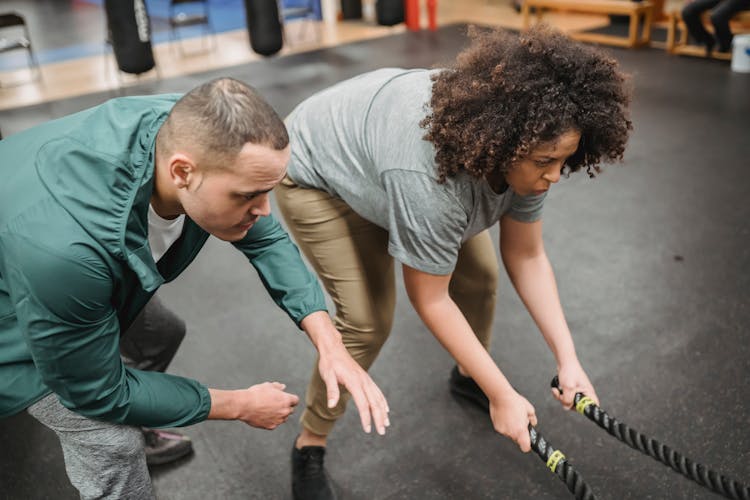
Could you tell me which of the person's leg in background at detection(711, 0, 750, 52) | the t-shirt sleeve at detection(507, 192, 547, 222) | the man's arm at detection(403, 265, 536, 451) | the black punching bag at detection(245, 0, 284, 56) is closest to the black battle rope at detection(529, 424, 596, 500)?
the man's arm at detection(403, 265, 536, 451)

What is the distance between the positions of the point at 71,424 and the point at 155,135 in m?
0.52

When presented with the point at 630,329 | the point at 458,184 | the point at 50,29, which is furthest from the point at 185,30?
the point at 458,184

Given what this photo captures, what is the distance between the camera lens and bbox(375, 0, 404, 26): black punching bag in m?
6.06

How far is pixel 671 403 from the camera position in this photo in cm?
213

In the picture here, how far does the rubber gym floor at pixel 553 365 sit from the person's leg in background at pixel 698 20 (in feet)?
6.99

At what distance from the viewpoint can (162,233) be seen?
138cm

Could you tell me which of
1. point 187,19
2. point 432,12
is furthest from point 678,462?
point 432,12

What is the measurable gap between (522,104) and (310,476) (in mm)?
1111

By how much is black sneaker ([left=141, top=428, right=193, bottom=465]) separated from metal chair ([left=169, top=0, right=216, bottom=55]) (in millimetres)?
5199

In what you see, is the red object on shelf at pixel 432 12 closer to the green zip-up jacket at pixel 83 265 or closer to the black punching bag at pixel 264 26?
the black punching bag at pixel 264 26

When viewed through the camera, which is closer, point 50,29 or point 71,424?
point 71,424

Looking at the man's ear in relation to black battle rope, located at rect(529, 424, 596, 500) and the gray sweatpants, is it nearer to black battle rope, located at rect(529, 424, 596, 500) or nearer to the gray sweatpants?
the gray sweatpants

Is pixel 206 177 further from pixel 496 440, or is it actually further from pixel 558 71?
pixel 496 440

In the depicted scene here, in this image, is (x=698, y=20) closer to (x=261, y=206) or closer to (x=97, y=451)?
(x=261, y=206)
